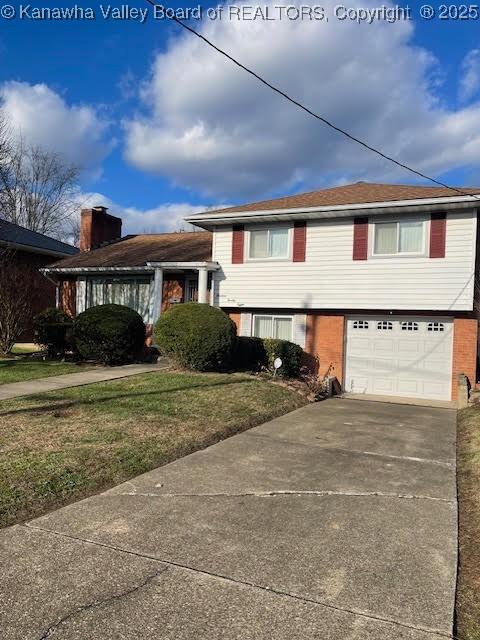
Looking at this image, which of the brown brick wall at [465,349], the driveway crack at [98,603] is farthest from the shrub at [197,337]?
the driveway crack at [98,603]

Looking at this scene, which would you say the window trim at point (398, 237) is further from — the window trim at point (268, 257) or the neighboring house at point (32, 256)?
the neighboring house at point (32, 256)

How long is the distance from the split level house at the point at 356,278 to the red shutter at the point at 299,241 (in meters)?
0.03

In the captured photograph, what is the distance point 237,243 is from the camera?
1573cm

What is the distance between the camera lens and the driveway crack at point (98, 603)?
280 cm

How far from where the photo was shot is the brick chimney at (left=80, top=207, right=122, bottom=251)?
2166cm

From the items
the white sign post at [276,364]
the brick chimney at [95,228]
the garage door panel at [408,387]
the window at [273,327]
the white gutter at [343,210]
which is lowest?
the garage door panel at [408,387]

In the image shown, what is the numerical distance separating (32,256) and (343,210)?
51.9ft

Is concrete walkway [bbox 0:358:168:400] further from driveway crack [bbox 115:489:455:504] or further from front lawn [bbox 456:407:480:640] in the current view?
front lawn [bbox 456:407:480:640]

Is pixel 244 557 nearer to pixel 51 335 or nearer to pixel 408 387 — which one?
pixel 408 387

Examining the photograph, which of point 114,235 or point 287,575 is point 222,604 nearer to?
point 287,575

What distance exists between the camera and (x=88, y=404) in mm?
8703

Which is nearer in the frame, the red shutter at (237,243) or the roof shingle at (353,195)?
the roof shingle at (353,195)

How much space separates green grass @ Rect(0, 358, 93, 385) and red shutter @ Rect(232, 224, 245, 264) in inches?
214

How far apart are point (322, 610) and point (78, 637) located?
1.40 metres
